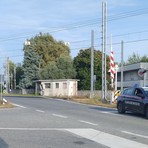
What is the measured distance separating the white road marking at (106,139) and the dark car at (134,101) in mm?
6909

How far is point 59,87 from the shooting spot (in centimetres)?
6106

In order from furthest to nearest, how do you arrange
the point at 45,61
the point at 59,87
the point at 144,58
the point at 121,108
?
the point at 144,58, the point at 45,61, the point at 59,87, the point at 121,108

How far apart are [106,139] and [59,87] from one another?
49.3 metres

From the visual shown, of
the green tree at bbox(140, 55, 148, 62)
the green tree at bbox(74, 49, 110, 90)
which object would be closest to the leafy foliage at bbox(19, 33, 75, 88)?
the green tree at bbox(74, 49, 110, 90)

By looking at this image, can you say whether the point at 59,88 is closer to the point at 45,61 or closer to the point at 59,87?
the point at 59,87

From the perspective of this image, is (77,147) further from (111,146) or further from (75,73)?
(75,73)

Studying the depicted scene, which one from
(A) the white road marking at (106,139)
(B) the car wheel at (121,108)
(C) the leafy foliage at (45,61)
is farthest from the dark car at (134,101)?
(C) the leafy foliage at (45,61)

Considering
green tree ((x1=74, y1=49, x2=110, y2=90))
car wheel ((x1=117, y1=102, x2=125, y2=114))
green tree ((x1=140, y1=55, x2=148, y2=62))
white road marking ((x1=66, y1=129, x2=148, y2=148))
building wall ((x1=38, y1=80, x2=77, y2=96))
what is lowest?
Answer: white road marking ((x1=66, y1=129, x2=148, y2=148))

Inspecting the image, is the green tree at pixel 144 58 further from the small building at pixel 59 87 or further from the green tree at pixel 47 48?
the small building at pixel 59 87

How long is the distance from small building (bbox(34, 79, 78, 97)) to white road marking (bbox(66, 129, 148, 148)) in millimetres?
43224

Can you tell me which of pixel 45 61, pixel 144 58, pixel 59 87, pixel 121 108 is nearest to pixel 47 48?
pixel 45 61

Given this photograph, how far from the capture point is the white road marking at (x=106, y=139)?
10.8m

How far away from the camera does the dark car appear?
2024 cm

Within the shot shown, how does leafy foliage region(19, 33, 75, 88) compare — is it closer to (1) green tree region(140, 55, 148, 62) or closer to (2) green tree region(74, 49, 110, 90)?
(2) green tree region(74, 49, 110, 90)
